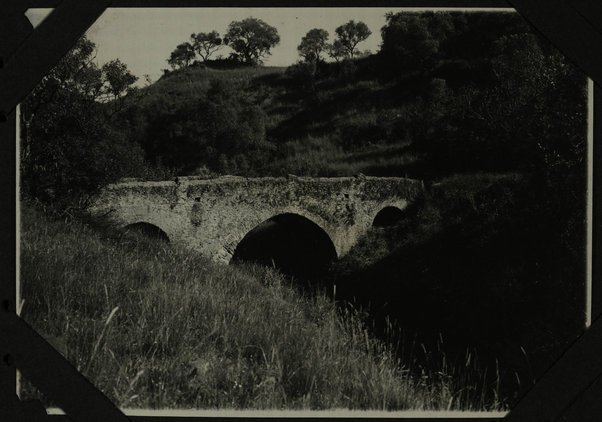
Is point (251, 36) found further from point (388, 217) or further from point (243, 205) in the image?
point (388, 217)

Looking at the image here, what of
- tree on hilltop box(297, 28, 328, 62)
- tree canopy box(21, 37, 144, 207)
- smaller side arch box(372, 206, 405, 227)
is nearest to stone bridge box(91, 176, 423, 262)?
smaller side arch box(372, 206, 405, 227)

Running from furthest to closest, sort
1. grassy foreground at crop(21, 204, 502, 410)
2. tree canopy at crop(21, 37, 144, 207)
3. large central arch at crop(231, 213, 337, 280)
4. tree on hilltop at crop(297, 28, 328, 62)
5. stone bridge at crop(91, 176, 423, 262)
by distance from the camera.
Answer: large central arch at crop(231, 213, 337, 280) < stone bridge at crop(91, 176, 423, 262) < tree canopy at crop(21, 37, 144, 207) < tree on hilltop at crop(297, 28, 328, 62) < grassy foreground at crop(21, 204, 502, 410)

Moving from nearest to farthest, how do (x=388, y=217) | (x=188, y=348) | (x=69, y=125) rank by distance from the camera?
(x=188, y=348) < (x=69, y=125) < (x=388, y=217)

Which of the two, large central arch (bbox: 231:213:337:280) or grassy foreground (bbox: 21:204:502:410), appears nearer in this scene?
grassy foreground (bbox: 21:204:502:410)

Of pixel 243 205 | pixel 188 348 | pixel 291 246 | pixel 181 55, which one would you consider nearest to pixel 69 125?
pixel 181 55

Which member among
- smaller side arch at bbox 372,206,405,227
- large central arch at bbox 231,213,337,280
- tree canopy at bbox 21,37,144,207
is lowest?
large central arch at bbox 231,213,337,280

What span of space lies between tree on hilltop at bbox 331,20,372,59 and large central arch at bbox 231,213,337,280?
7.89 meters

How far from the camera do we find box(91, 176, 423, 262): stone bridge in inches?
459

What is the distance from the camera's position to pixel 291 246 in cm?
1468

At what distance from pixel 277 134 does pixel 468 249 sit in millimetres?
7653

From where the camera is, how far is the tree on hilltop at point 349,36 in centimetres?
530

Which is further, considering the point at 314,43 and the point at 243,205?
the point at 243,205

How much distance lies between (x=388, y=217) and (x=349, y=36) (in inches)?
352

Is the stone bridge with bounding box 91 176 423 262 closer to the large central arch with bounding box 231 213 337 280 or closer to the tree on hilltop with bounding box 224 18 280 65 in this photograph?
the large central arch with bounding box 231 213 337 280
